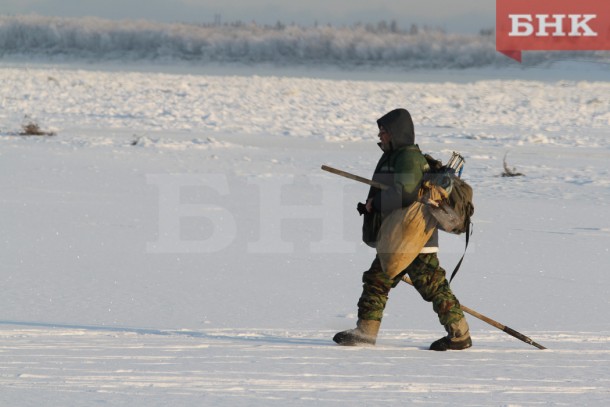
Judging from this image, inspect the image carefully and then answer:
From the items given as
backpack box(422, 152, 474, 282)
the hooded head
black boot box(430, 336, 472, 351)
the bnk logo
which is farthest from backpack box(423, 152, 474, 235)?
the bnk logo

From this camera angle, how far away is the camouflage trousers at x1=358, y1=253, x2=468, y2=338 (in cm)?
480

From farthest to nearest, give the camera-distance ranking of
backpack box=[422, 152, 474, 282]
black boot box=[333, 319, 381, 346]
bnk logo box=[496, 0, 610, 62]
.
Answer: bnk logo box=[496, 0, 610, 62] < black boot box=[333, 319, 381, 346] < backpack box=[422, 152, 474, 282]

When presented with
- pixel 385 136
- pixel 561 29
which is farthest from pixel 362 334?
pixel 561 29

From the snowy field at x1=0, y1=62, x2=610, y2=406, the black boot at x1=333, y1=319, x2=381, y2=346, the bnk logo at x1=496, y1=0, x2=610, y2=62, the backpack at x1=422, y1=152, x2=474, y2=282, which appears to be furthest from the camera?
the bnk logo at x1=496, y1=0, x2=610, y2=62

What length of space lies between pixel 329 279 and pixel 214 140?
28.0 ft

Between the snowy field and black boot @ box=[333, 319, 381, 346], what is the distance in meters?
0.06

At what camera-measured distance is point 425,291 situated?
482 centimetres

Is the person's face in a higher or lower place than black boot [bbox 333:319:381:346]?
higher

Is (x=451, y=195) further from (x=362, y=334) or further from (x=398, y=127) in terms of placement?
(x=362, y=334)

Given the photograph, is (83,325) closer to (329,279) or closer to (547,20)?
(329,279)

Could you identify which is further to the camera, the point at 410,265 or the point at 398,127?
the point at 410,265

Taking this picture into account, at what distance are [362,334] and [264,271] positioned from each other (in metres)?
2.16

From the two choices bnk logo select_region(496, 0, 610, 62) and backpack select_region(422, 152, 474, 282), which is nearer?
backpack select_region(422, 152, 474, 282)

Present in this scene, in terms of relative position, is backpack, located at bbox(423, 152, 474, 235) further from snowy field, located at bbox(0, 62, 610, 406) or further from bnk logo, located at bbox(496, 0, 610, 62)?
bnk logo, located at bbox(496, 0, 610, 62)
